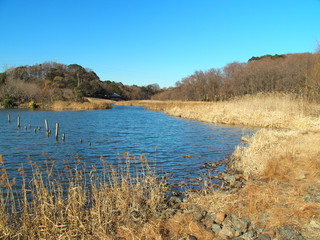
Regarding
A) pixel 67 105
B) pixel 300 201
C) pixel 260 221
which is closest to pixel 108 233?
pixel 260 221

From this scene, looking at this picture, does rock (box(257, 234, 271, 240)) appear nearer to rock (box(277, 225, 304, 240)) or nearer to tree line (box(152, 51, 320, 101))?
rock (box(277, 225, 304, 240))

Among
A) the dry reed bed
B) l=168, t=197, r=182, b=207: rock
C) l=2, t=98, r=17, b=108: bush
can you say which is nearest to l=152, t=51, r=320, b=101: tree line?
the dry reed bed

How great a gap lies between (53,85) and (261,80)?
5158 centimetres

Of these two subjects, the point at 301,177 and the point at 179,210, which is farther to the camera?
the point at 301,177

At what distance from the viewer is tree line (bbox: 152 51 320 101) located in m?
20.2

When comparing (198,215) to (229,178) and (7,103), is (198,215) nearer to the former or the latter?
(229,178)

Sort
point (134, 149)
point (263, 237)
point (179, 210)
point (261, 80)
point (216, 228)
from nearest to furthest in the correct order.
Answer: point (263, 237), point (216, 228), point (179, 210), point (134, 149), point (261, 80)

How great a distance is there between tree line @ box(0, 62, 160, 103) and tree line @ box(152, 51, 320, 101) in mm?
24764

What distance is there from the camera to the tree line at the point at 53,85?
50.5 meters

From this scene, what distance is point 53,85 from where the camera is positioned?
68.4 metres

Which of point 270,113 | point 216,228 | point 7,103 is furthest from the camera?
point 7,103

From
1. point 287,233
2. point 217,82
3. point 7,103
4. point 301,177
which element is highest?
point 217,82

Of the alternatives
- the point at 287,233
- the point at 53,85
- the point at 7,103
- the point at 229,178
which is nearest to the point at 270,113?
the point at 229,178

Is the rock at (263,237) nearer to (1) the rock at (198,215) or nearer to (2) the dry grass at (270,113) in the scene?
(1) the rock at (198,215)
